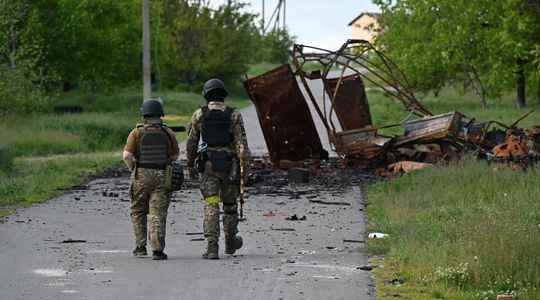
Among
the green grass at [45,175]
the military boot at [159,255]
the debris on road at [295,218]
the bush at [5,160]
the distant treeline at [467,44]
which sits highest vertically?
the distant treeline at [467,44]

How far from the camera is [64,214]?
1670 centimetres

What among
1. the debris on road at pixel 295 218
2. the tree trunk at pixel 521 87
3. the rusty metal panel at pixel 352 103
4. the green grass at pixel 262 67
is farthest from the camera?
the green grass at pixel 262 67

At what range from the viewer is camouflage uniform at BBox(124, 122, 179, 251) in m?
12.2

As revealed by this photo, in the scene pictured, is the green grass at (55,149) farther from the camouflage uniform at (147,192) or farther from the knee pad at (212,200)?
the knee pad at (212,200)

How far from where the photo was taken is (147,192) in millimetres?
12273

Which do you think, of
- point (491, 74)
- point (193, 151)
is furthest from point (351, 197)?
point (491, 74)

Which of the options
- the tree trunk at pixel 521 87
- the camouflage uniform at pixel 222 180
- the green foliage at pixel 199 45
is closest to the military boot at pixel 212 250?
the camouflage uniform at pixel 222 180

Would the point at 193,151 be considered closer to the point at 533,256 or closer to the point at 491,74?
the point at 533,256

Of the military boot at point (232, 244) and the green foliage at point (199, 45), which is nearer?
the military boot at point (232, 244)

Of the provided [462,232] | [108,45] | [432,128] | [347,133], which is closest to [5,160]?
[347,133]

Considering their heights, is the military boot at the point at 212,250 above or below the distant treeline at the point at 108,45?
below

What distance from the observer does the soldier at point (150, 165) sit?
1224 centimetres

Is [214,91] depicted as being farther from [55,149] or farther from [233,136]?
[55,149]

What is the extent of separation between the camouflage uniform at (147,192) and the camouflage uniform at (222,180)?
0.26 m
